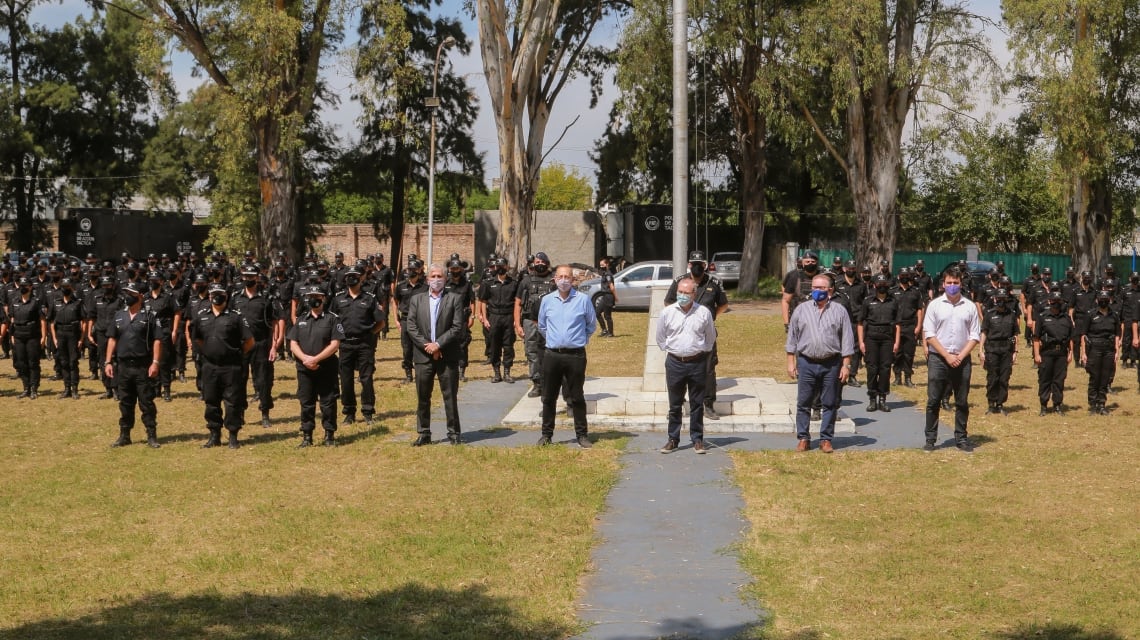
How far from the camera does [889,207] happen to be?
35094mm

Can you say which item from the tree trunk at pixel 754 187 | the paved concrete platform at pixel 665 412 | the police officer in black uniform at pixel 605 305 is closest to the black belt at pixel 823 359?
the paved concrete platform at pixel 665 412

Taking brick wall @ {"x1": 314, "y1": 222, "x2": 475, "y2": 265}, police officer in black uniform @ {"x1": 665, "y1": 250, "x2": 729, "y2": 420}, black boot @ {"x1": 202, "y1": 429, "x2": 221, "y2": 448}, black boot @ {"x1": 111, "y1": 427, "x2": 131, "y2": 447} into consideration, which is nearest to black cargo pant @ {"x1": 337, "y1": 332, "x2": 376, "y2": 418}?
black boot @ {"x1": 202, "y1": 429, "x2": 221, "y2": 448}

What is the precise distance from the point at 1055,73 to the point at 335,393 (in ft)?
87.2

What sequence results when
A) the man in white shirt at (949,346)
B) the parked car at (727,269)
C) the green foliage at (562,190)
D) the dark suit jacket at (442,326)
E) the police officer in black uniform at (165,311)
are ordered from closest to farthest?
1. the man in white shirt at (949,346)
2. the dark suit jacket at (442,326)
3. the police officer in black uniform at (165,311)
4. the parked car at (727,269)
5. the green foliage at (562,190)

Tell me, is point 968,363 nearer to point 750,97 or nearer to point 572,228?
point 750,97

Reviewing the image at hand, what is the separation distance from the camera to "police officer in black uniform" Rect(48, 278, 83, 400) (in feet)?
58.3

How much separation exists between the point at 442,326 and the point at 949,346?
17.1 ft

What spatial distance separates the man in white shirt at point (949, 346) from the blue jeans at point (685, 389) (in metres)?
2.31

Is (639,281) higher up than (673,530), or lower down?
higher up

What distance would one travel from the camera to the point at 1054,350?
1555cm

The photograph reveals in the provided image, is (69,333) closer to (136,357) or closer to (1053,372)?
(136,357)

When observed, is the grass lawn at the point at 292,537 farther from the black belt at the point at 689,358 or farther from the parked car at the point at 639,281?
the parked car at the point at 639,281

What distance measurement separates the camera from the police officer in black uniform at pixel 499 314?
18.2 m

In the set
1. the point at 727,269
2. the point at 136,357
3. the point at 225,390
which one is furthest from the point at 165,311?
the point at 727,269
